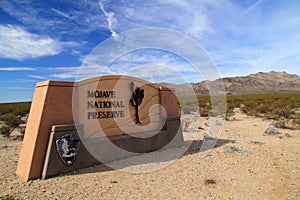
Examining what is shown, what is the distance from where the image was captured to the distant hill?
328 ft

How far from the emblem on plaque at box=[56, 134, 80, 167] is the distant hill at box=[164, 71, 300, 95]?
82810mm

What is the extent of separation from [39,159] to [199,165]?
435cm

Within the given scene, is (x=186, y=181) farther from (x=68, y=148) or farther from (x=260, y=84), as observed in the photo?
(x=260, y=84)

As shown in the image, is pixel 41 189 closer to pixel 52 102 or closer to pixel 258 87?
pixel 52 102

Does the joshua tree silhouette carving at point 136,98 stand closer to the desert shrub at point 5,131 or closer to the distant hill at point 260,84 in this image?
the desert shrub at point 5,131

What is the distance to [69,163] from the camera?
5648 mm

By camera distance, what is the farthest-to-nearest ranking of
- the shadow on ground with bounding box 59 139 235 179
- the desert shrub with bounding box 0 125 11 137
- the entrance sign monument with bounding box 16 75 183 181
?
the desert shrub with bounding box 0 125 11 137, the shadow on ground with bounding box 59 139 235 179, the entrance sign monument with bounding box 16 75 183 181

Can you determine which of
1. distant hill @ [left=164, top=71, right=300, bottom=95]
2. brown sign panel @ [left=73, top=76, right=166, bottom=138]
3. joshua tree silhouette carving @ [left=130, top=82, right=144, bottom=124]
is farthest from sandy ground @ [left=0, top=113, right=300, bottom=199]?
distant hill @ [left=164, top=71, right=300, bottom=95]

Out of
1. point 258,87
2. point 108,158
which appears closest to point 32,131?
point 108,158

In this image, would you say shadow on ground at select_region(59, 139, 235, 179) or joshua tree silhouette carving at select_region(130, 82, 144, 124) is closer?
shadow on ground at select_region(59, 139, 235, 179)

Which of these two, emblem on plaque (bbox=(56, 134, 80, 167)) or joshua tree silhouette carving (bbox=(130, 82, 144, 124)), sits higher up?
joshua tree silhouette carving (bbox=(130, 82, 144, 124))

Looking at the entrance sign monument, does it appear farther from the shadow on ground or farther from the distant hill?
the distant hill

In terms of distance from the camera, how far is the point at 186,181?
5250 millimetres

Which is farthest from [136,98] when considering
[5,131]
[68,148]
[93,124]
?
[5,131]
